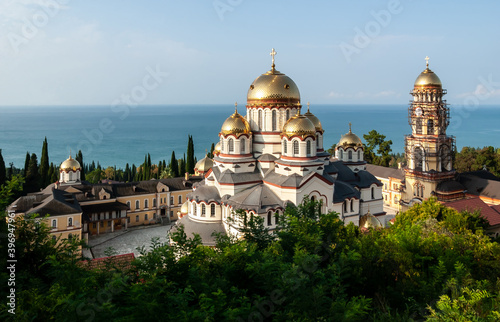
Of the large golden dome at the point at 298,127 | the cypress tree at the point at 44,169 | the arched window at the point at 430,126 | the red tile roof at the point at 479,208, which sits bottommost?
the red tile roof at the point at 479,208

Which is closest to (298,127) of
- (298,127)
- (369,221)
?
(298,127)

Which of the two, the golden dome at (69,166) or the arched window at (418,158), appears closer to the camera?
the golden dome at (69,166)

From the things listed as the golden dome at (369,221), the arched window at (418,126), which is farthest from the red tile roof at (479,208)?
the arched window at (418,126)

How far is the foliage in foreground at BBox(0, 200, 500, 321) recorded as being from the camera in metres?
6.80

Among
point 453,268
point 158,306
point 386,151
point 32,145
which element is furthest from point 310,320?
point 32,145

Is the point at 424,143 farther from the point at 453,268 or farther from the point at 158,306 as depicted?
the point at 158,306

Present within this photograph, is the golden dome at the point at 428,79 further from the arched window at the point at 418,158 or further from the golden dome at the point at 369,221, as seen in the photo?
the golden dome at the point at 369,221

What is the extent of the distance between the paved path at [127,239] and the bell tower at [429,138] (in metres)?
20.7

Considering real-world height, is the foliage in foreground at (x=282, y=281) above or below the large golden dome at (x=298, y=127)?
below

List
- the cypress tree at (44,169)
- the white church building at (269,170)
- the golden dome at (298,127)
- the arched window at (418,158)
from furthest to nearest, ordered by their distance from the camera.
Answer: the cypress tree at (44,169) < the arched window at (418,158) < the golden dome at (298,127) < the white church building at (269,170)

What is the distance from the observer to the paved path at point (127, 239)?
964 inches

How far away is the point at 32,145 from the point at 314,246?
346ft

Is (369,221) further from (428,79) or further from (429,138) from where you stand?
(428,79)

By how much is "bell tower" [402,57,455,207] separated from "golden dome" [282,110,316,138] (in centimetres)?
1528
